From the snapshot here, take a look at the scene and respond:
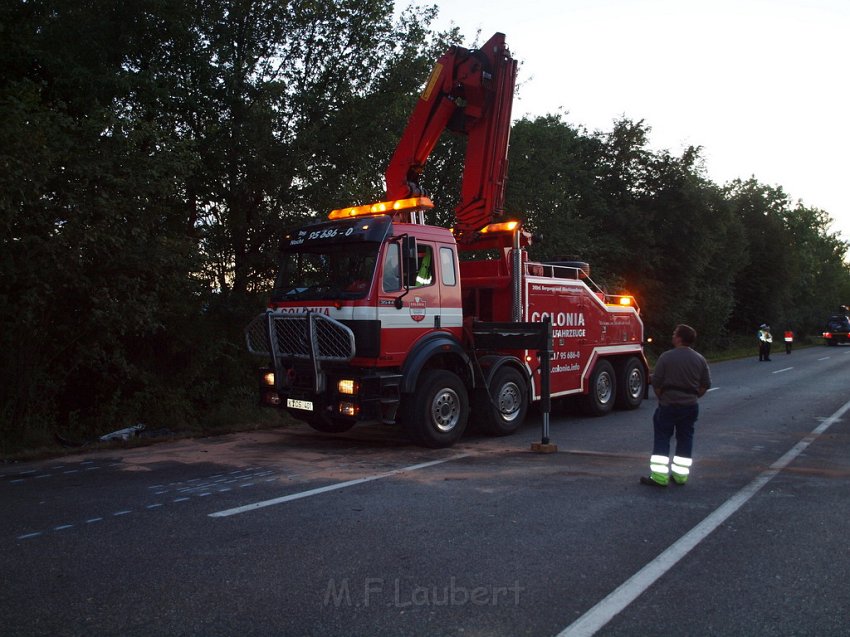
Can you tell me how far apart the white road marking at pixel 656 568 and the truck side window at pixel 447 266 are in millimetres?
4485

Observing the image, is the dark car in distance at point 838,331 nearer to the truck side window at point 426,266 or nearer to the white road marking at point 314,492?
the truck side window at point 426,266

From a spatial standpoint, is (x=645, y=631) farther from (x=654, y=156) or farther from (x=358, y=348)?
(x=654, y=156)

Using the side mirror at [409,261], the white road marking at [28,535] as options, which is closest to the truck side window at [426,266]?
the side mirror at [409,261]

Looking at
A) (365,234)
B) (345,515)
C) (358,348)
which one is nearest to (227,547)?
(345,515)

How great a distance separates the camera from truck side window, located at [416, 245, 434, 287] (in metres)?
9.30

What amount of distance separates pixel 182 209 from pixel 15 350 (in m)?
3.90

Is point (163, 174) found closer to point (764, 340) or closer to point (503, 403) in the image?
point (503, 403)

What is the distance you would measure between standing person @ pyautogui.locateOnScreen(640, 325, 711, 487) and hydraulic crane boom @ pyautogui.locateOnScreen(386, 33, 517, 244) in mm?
4721

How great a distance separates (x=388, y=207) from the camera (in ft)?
31.8

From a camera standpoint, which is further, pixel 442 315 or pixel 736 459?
pixel 442 315

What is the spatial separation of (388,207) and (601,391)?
5549 mm

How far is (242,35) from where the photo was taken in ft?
43.9

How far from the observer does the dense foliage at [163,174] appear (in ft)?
29.3

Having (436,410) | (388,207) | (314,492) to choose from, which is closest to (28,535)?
(314,492)
